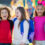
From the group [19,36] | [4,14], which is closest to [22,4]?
[4,14]

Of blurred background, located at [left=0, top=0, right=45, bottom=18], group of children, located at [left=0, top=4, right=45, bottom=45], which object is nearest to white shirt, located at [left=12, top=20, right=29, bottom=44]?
group of children, located at [left=0, top=4, right=45, bottom=45]

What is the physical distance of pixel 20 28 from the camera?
98cm

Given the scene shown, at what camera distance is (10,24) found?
3.24 feet

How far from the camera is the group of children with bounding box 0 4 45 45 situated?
0.96 meters

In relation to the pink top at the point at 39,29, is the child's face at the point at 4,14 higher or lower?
higher

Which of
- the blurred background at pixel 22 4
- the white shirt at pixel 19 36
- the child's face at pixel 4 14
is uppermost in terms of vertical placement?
the blurred background at pixel 22 4

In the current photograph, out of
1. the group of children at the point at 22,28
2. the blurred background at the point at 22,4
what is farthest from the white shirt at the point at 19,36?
the blurred background at the point at 22,4

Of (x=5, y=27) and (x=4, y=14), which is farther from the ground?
(x=4, y=14)

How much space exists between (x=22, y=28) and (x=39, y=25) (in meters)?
0.16

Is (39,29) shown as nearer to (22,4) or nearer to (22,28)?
(22,28)

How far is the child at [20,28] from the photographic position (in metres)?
0.96

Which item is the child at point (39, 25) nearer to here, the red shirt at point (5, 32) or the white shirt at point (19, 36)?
the white shirt at point (19, 36)

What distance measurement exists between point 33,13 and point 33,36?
0.22 meters

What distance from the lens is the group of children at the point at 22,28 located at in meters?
0.96
